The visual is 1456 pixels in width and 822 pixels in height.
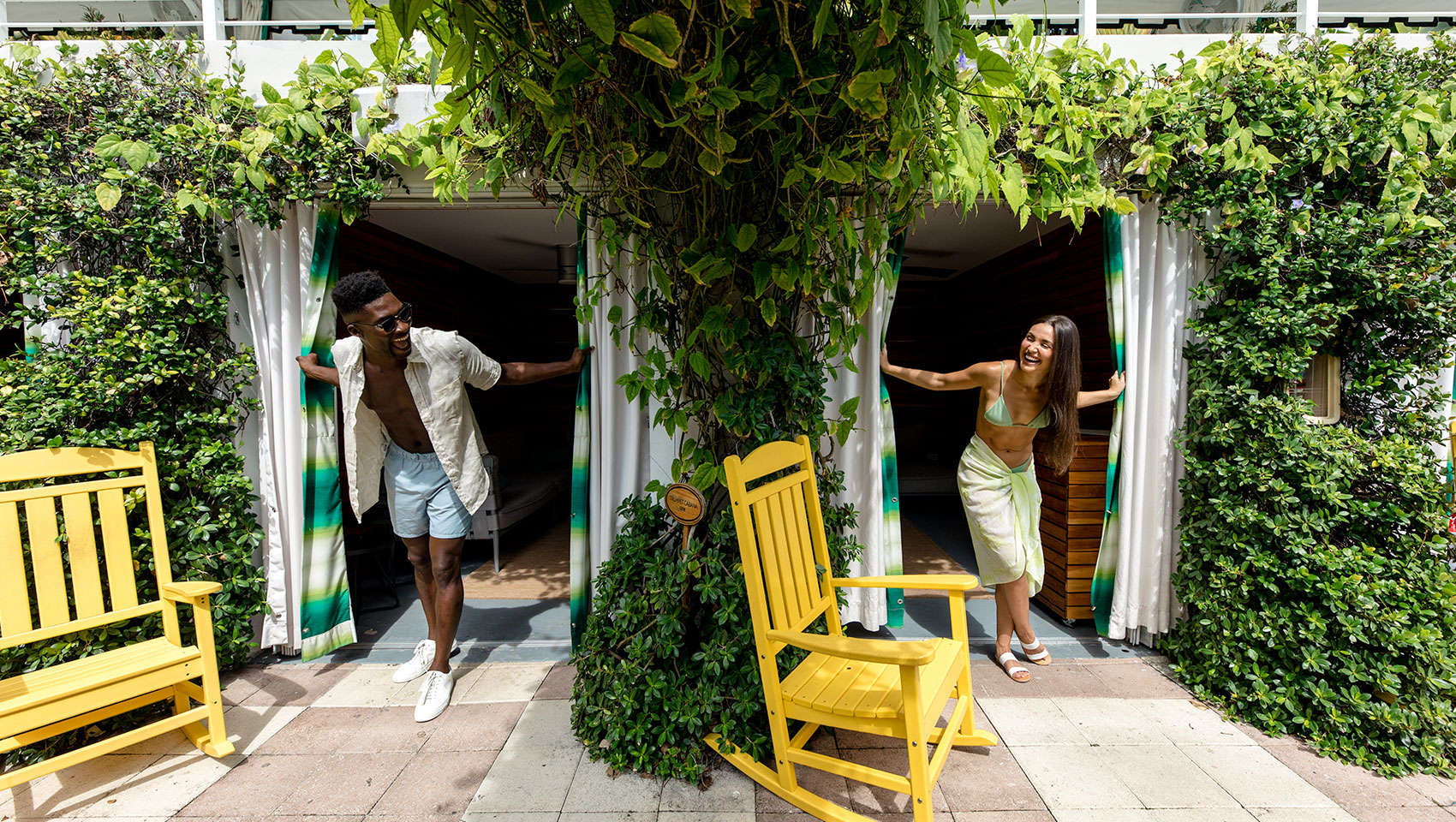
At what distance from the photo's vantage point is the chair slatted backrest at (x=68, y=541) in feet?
6.98

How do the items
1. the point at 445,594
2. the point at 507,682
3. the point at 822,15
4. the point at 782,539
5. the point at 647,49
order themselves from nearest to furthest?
the point at 822,15 < the point at 647,49 < the point at 782,539 < the point at 445,594 < the point at 507,682

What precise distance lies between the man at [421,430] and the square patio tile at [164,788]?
0.68 meters

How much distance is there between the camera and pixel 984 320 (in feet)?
19.5

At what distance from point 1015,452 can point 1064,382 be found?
15.6 inches

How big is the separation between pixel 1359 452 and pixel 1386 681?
892mm

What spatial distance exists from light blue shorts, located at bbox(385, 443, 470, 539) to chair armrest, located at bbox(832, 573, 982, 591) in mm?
1718

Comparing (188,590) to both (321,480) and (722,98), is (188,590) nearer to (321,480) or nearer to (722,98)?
(321,480)

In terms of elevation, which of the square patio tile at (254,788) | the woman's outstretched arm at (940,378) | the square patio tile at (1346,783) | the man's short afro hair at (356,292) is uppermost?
the man's short afro hair at (356,292)

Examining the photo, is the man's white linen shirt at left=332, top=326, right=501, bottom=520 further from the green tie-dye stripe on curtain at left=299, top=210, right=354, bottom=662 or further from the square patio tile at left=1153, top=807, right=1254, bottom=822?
the square patio tile at left=1153, top=807, right=1254, bottom=822

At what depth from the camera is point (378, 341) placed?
2.60 meters

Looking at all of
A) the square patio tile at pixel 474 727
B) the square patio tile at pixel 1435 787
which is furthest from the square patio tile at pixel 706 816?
the square patio tile at pixel 1435 787

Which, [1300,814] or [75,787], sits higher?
[75,787]

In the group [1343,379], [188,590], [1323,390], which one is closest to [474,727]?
[188,590]

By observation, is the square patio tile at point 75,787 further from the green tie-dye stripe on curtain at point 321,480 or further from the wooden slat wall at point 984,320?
the wooden slat wall at point 984,320
